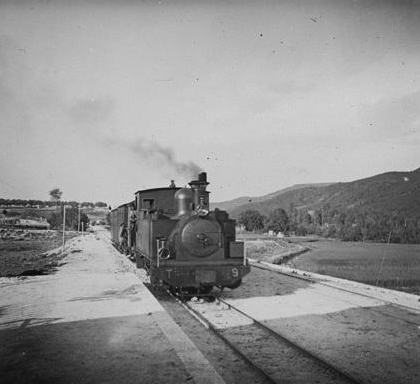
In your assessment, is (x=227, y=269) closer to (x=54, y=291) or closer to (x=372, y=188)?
(x=54, y=291)

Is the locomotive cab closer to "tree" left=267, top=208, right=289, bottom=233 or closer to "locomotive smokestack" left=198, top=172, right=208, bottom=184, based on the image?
"locomotive smokestack" left=198, top=172, right=208, bottom=184

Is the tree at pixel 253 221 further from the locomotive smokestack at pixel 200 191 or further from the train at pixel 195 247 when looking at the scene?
the locomotive smokestack at pixel 200 191

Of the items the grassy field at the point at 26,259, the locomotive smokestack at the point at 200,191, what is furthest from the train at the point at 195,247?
the grassy field at the point at 26,259

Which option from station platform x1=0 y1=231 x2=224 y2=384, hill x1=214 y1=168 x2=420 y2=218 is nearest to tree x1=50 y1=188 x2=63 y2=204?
hill x1=214 y1=168 x2=420 y2=218

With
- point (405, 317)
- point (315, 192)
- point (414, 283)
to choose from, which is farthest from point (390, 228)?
point (315, 192)

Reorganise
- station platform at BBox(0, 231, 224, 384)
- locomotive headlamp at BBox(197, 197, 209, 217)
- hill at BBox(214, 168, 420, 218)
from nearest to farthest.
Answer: station platform at BBox(0, 231, 224, 384)
locomotive headlamp at BBox(197, 197, 209, 217)
hill at BBox(214, 168, 420, 218)

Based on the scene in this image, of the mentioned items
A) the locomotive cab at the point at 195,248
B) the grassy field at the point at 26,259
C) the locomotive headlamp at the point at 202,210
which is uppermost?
the locomotive headlamp at the point at 202,210
